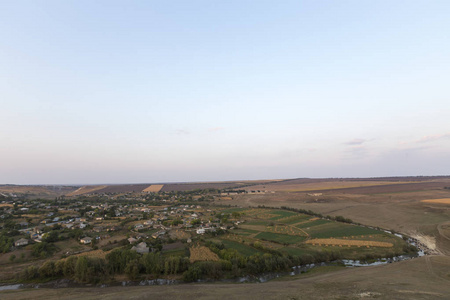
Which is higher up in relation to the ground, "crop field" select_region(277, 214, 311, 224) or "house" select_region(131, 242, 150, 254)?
"house" select_region(131, 242, 150, 254)

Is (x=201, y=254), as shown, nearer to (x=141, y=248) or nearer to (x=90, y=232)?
(x=141, y=248)

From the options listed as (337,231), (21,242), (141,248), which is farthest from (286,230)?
(21,242)

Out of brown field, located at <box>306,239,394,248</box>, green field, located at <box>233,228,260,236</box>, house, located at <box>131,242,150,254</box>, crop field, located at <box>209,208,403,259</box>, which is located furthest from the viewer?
green field, located at <box>233,228,260,236</box>

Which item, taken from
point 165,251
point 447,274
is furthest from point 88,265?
point 447,274

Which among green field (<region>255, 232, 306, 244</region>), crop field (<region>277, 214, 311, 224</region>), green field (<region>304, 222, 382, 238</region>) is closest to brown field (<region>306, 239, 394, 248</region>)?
green field (<region>255, 232, 306, 244</region>)

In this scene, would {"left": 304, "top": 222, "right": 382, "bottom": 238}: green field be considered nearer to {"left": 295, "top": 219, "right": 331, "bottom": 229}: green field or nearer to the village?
{"left": 295, "top": 219, "right": 331, "bottom": 229}: green field
